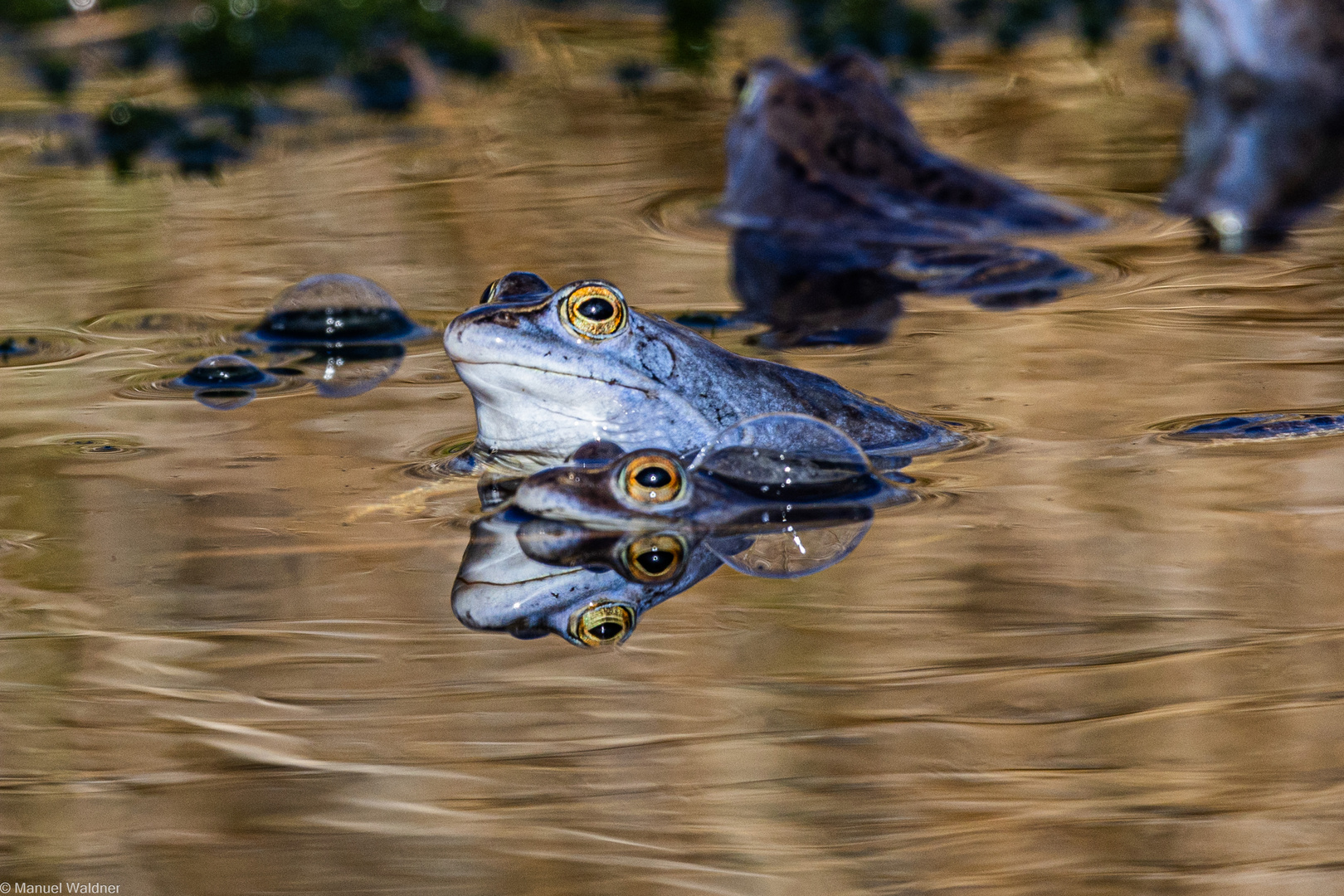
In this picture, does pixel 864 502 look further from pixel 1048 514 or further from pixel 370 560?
pixel 370 560

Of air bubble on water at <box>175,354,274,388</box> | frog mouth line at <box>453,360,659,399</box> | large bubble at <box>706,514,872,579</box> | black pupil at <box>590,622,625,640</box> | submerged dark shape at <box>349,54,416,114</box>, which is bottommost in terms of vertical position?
black pupil at <box>590,622,625,640</box>

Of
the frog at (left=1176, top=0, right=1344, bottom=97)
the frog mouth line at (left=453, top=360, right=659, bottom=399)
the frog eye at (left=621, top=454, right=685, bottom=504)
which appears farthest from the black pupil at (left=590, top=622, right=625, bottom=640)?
the frog at (left=1176, top=0, right=1344, bottom=97)

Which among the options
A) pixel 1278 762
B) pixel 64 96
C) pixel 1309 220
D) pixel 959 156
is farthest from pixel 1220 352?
pixel 64 96

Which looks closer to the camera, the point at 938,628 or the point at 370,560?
the point at 938,628

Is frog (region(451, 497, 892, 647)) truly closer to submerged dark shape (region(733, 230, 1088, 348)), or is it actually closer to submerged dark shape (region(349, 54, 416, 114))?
submerged dark shape (region(733, 230, 1088, 348))

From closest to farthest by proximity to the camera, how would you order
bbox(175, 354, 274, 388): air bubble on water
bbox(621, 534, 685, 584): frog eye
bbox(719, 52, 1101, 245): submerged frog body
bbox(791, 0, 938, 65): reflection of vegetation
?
bbox(621, 534, 685, 584): frog eye
bbox(175, 354, 274, 388): air bubble on water
bbox(719, 52, 1101, 245): submerged frog body
bbox(791, 0, 938, 65): reflection of vegetation

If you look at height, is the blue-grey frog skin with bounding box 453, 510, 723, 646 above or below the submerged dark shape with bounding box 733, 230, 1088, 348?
below

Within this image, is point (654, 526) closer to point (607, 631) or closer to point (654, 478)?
point (654, 478)
